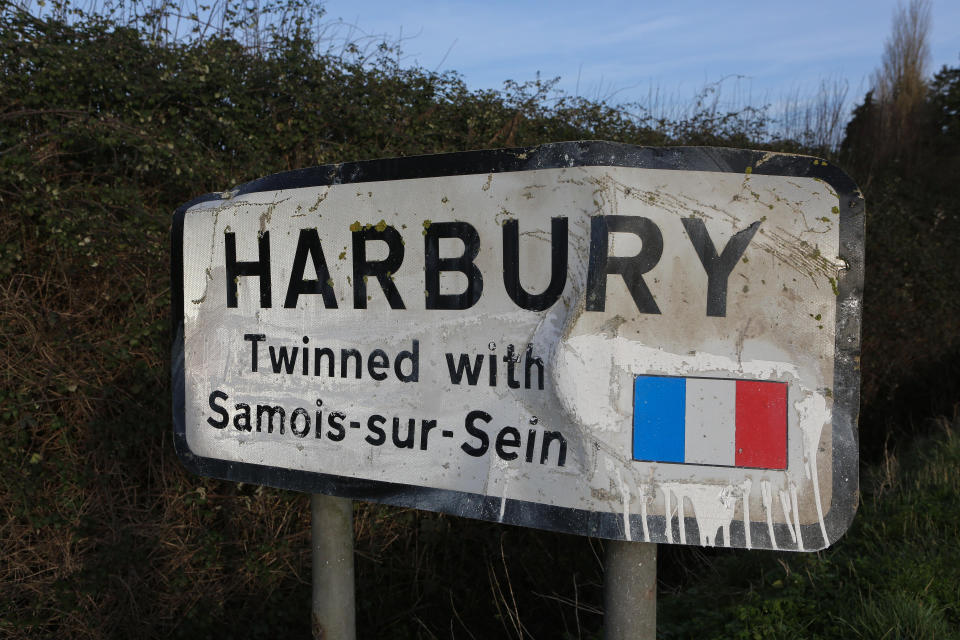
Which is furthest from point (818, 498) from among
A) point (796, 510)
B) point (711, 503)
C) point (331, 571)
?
point (331, 571)

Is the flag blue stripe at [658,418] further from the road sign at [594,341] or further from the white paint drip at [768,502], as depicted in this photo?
the white paint drip at [768,502]

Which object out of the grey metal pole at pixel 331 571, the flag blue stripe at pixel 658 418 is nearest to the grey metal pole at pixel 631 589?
the flag blue stripe at pixel 658 418

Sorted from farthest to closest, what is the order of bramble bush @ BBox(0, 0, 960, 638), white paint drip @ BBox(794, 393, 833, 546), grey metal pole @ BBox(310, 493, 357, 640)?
bramble bush @ BBox(0, 0, 960, 638), grey metal pole @ BBox(310, 493, 357, 640), white paint drip @ BBox(794, 393, 833, 546)

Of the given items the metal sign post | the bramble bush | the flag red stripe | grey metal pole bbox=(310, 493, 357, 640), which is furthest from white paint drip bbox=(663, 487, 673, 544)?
the bramble bush

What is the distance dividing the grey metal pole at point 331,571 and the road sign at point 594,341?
13 cm

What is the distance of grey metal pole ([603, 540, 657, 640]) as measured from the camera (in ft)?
3.32

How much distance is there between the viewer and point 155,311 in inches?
157

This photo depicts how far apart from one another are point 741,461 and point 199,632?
3.76 meters

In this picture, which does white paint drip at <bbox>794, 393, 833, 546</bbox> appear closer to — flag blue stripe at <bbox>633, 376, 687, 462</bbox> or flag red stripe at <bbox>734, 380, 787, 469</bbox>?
flag red stripe at <bbox>734, 380, 787, 469</bbox>

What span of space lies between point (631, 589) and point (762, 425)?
339 millimetres

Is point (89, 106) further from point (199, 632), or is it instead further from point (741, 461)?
point (741, 461)

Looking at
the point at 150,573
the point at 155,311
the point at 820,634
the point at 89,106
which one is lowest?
the point at 150,573

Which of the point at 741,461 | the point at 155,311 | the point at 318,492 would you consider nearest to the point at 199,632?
the point at 155,311

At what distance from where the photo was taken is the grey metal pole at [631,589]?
1012 millimetres
